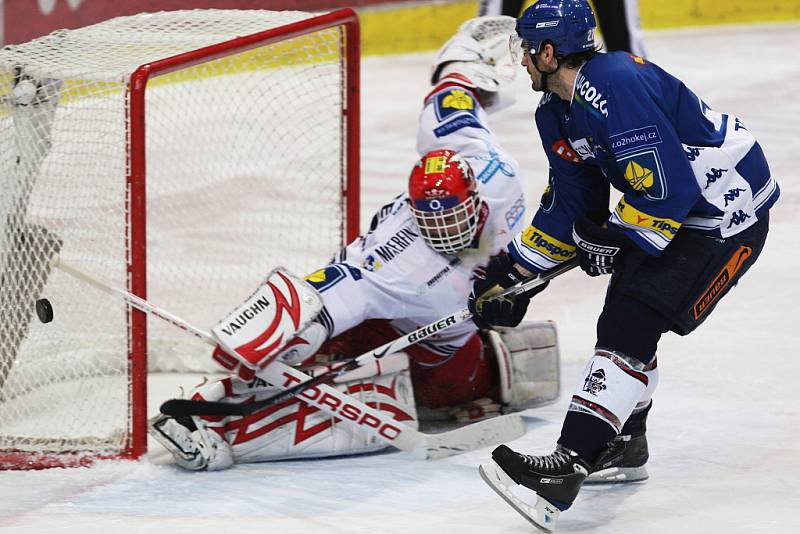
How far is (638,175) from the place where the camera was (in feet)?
8.36

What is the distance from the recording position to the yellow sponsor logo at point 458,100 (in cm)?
363

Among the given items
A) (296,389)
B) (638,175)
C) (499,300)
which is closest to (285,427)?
(296,389)

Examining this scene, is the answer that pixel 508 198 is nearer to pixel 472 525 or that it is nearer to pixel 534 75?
pixel 534 75

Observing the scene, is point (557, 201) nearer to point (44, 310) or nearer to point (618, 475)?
point (618, 475)

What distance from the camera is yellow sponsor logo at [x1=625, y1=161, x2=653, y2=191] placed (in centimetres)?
254

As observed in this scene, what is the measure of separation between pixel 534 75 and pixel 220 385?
1051mm

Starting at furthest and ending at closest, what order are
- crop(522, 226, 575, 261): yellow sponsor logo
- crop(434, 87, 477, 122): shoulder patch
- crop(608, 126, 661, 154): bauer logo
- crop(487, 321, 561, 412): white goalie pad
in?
crop(434, 87, 477, 122): shoulder patch → crop(487, 321, 561, 412): white goalie pad → crop(522, 226, 575, 261): yellow sponsor logo → crop(608, 126, 661, 154): bauer logo

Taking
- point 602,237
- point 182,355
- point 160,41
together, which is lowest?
point 182,355

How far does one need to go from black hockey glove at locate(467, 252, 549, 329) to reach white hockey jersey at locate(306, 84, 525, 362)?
0.27 metres

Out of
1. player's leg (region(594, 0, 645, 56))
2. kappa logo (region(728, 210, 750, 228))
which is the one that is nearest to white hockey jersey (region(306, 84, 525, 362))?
kappa logo (region(728, 210, 750, 228))

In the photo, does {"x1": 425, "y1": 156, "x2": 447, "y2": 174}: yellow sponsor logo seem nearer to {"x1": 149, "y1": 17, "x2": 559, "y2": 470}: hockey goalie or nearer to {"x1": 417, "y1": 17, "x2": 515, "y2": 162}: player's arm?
{"x1": 149, "y1": 17, "x2": 559, "y2": 470}: hockey goalie

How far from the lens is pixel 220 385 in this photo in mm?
3201

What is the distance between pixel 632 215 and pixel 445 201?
25.4 inches

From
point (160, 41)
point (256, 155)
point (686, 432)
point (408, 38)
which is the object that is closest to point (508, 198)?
point (686, 432)
